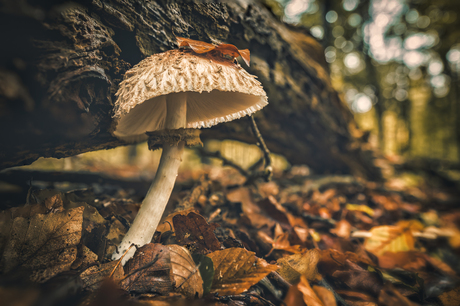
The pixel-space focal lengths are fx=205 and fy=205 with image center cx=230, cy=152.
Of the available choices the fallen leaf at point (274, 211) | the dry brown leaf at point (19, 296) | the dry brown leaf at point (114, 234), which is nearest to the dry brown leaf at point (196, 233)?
the dry brown leaf at point (114, 234)

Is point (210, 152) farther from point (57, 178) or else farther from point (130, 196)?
point (57, 178)

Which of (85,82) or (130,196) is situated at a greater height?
(85,82)

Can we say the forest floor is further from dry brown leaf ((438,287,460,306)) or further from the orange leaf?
the orange leaf

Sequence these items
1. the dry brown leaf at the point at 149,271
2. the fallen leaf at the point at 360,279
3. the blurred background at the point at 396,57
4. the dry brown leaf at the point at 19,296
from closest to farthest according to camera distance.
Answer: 1. the dry brown leaf at the point at 19,296
2. the dry brown leaf at the point at 149,271
3. the fallen leaf at the point at 360,279
4. the blurred background at the point at 396,57

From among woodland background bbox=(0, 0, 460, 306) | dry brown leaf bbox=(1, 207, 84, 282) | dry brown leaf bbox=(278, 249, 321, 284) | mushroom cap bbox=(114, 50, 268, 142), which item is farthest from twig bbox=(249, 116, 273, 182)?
dry brown leaf bbox=(1, 207, 84, 282)

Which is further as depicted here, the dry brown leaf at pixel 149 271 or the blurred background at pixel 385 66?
the blurred background at pixel 385 66

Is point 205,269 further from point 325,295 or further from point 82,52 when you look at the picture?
point 82,52

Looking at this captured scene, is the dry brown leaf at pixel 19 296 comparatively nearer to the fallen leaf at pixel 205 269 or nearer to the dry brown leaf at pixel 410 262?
the fallen leaf at pixel 205 269

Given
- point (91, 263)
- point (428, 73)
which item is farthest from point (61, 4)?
point (428, 73)
